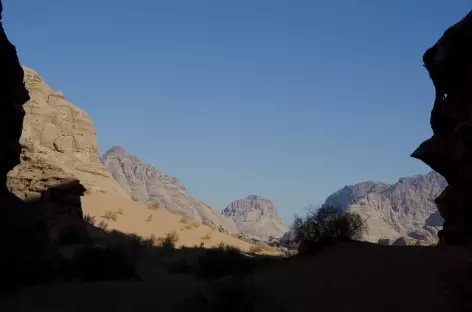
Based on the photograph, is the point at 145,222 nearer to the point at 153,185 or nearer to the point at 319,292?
the point at 319,292

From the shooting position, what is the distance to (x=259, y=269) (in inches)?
513

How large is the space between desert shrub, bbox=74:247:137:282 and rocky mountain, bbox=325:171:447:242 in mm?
70619

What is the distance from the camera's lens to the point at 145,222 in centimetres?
3303

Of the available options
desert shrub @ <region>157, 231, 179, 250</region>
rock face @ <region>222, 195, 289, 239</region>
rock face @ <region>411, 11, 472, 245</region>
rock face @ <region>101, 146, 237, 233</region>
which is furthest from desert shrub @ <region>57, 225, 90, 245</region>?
rock face @ <region>222, 195, 289, 239</region>

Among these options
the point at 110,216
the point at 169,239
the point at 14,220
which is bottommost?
the point at 14,220

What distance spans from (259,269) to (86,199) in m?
23.8

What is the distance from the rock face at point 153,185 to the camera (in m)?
89.6

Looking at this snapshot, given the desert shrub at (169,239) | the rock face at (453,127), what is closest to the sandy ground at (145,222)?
the desert shrub at (169,239)

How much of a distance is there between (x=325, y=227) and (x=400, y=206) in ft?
348

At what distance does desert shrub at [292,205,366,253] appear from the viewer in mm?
15117

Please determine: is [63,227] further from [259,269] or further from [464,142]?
[464,142]

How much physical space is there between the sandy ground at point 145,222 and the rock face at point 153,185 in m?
49.4

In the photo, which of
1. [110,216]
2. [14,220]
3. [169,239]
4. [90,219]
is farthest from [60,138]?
[14,220]

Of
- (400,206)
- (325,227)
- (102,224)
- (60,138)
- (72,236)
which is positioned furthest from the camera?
(400,206)
